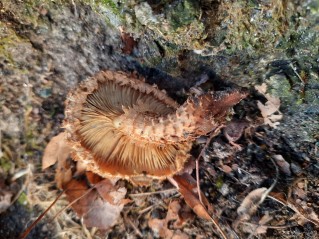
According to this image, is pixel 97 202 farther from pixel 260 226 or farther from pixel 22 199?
pixel 260 226

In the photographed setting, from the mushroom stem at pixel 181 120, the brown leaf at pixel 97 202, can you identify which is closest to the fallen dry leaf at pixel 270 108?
the mushroom stem at pixel 181 120

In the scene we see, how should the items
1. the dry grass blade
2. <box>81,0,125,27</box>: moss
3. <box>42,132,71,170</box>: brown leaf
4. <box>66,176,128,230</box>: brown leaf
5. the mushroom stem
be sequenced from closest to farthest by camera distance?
the mushroom stem, <box>81,0,125,27</box>: moss, the dry grass blade, <box>66,176,128,230</box>: brown leaf, <box>42,132,71,170</box>: brown leaf

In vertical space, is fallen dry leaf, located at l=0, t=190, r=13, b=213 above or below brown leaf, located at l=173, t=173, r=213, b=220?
below

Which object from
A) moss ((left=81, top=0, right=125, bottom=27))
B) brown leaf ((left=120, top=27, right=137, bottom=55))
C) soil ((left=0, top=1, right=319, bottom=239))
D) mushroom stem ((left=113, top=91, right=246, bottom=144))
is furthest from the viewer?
brown leaf ((left=120, top=27, right=137, bottom=55))

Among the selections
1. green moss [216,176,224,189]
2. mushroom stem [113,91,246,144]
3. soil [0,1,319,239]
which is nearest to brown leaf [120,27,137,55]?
soil [0,1,319,239]

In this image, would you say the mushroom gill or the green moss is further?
the green moss

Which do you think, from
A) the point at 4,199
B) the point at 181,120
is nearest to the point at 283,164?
the point at 181,120

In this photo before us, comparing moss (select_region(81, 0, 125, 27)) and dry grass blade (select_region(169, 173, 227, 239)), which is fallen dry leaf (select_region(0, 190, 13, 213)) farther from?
moss (select_region(81, 0, 125, 27))
